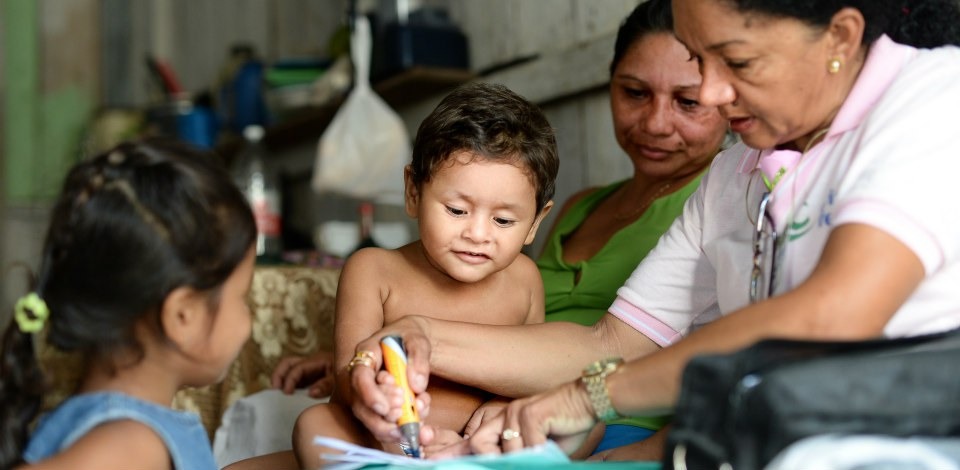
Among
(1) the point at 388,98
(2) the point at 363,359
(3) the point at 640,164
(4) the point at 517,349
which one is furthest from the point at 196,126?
(2) the point at 363,359

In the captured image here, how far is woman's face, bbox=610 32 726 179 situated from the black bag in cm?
119

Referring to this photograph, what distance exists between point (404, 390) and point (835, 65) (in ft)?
2.37

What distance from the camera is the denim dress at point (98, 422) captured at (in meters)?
1.35

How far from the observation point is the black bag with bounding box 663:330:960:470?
1.03m

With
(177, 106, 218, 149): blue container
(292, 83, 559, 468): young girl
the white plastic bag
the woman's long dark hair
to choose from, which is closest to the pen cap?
(292, 83, 559, 468): young girl

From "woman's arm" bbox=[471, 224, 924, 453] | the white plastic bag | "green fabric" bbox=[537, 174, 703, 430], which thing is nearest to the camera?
"woman's arm" bbox=[471, 224, 924, 453]

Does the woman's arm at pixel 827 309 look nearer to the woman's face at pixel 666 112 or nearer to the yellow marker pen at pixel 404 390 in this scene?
the yellow marker pen at pixel 404 390

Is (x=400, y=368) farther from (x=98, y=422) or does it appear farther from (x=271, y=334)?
(x=271, y=334)

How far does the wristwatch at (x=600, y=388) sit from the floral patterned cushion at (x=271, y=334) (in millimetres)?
1461

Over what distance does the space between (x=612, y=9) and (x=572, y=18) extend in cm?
20

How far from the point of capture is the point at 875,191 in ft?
3.98

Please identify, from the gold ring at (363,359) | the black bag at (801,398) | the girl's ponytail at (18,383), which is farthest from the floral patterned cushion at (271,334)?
Result: the black bag at (801,398)

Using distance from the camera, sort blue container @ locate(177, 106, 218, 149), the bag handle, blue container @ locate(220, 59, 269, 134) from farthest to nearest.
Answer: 1. blue container @ locate(177, 106, 218, 149)
2. blue container @ locate(220, 59, 269, 134)
3. the bag handle

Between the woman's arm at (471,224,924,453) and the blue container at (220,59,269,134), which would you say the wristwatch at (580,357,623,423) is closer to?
the woman's arm at (471,224,924,453)
